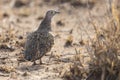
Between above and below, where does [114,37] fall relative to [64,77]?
above

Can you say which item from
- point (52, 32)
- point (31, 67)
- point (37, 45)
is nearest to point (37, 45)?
point (37, 45)

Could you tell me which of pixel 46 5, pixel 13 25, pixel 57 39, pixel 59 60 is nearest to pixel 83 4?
pixel 46 5

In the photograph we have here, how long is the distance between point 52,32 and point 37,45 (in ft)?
9.37

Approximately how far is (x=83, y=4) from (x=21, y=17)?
6.57ft

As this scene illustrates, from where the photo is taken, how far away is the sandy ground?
356 inches

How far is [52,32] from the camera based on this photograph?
12234 millimetres

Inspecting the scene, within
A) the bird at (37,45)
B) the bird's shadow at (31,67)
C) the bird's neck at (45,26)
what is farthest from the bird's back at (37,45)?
the bird's neck at (45,26)

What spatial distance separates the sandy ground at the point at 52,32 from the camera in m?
9.04

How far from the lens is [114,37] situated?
8.52m

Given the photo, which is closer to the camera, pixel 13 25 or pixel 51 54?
pixel 51 54

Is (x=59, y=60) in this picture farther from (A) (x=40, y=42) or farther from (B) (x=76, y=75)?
(B) (x=76, y=75)

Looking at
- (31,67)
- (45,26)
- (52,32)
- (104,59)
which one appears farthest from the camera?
(52,32)

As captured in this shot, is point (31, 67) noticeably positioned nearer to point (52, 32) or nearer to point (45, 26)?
point (45, 26)

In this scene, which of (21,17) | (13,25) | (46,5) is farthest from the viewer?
(46,5)
